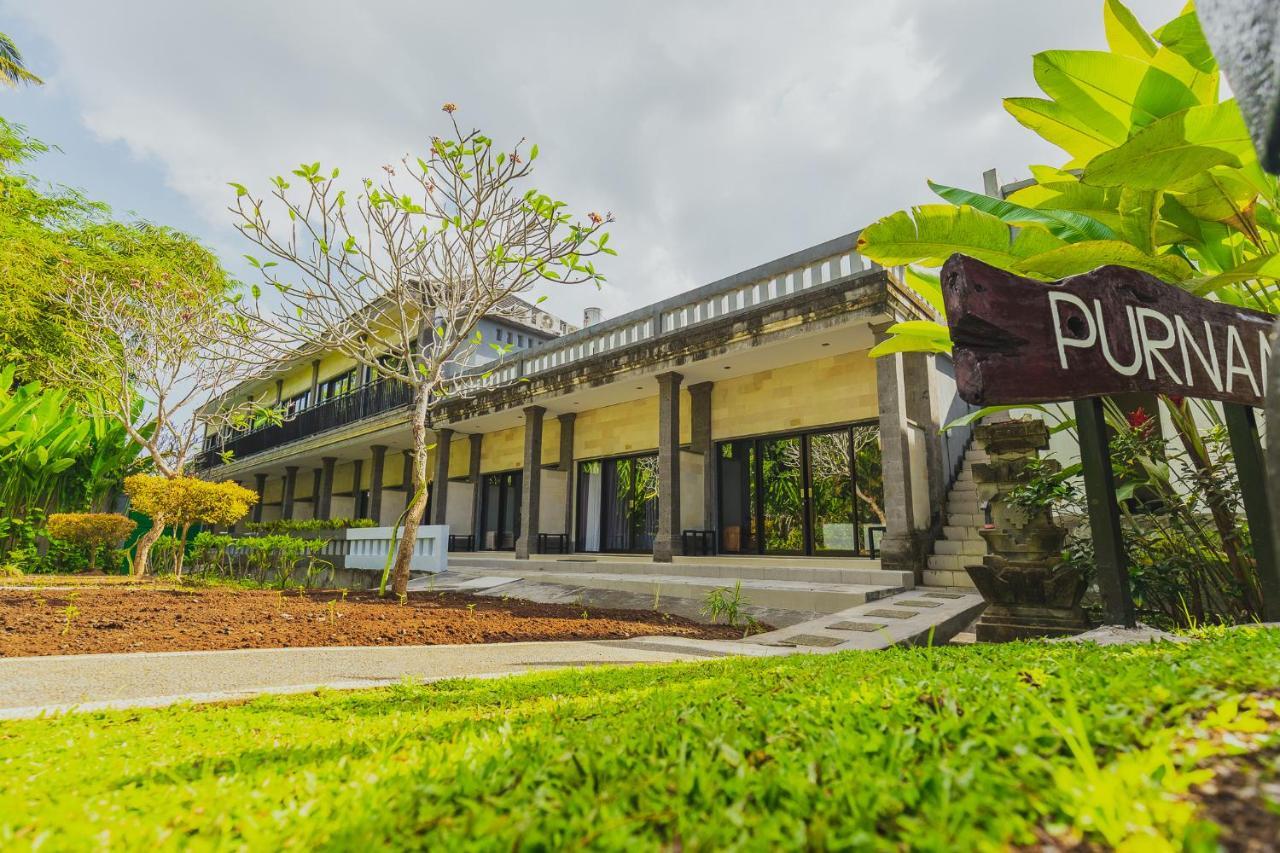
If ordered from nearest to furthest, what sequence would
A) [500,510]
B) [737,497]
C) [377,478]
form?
[737,497], [500,510], [377,478]

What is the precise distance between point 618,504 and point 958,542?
8414 mm

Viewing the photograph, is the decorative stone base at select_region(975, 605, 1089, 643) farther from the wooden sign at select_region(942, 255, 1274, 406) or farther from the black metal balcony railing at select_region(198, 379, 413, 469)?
the black metal balcony railing at select_region(198, 379, 413, 469)

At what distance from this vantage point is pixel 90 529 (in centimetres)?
1245

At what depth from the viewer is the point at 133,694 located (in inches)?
120

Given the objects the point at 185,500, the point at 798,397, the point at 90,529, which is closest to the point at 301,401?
the point at 90,529

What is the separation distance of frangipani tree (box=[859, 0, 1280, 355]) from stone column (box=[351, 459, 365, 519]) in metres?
22.4

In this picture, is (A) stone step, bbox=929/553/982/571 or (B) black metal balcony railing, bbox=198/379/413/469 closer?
(A) stone step, bbox=929/553/982/571

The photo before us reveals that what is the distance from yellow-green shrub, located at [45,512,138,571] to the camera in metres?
12.2

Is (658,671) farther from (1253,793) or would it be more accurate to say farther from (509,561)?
(509,561)

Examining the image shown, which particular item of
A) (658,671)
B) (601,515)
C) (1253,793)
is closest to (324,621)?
(658,671)

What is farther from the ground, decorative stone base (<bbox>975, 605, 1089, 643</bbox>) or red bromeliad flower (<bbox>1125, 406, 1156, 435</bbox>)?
red bromeliad flower (<bbox>1125, 406, 1156, 435</bbox>)

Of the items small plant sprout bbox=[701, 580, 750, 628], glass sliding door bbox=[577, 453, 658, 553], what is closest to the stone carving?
small plant sprout bbox=[701, 580, 750, 628]

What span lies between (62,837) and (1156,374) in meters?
4.39

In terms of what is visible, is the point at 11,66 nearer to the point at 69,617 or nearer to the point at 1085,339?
the point at 69,617
